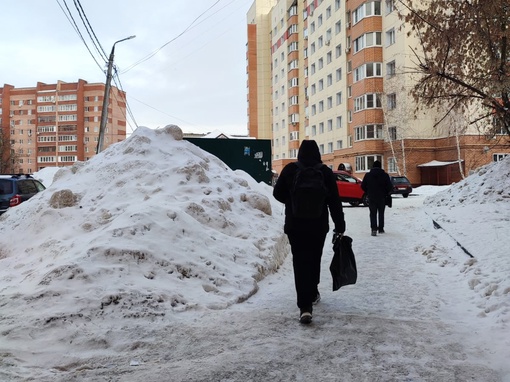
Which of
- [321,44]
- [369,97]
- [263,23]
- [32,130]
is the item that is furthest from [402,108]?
[32,130]

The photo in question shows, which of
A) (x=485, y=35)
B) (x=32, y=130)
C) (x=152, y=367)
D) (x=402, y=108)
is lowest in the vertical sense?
(x=152, y=367)

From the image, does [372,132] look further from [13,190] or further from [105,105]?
[13,190]

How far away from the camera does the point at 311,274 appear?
431cm

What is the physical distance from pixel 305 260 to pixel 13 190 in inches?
411

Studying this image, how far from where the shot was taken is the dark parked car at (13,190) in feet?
38.1

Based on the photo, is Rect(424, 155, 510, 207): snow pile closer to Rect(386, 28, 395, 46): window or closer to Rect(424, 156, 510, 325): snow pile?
Rect(424, 156, 510, 325): snow pile

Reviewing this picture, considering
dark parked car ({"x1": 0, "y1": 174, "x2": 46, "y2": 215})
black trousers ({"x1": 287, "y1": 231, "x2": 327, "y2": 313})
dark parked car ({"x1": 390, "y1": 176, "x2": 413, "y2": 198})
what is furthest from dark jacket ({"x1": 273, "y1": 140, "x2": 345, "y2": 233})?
dark parked car ({"x1": 390, "y1": 176, "x2": 413, "y2": 198})

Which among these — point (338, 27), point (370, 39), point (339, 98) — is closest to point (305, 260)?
point (370, 39)


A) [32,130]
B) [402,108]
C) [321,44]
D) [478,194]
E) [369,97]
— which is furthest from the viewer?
[32,130]

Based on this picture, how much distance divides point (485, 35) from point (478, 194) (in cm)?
555

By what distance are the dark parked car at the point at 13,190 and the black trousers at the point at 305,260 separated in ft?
32.8

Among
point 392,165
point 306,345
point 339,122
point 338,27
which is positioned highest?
point 338,27

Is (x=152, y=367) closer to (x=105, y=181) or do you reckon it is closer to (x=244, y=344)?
(x=244, y=344)

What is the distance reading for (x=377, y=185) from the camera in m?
10.5
